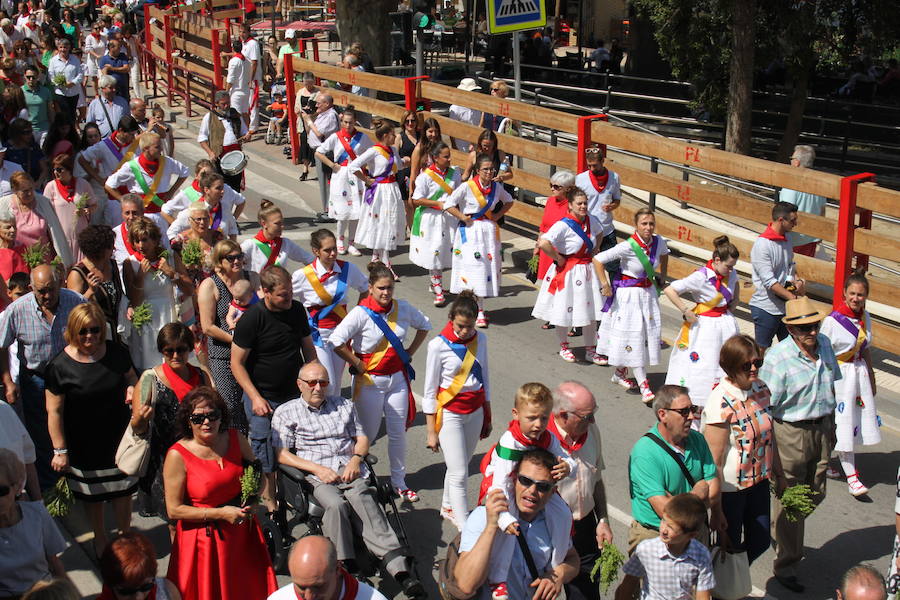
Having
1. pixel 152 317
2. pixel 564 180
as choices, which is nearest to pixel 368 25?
pixel 564 180

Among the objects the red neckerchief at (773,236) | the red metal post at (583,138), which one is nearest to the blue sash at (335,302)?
the red neckerchief at (773,236)

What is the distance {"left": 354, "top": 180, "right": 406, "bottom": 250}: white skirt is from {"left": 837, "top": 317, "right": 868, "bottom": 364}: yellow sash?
20.6ft

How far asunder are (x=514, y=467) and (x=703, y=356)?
396 centimetres

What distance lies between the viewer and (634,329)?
9.97 metres

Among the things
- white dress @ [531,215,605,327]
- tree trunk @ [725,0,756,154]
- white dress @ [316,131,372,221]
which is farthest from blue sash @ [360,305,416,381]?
tree trunk @ [725,0,756,154]

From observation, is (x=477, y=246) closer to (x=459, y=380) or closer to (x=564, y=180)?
(x=564, y=180)

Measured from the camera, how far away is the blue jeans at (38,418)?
294 inches

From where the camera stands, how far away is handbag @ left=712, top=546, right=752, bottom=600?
6.11 m

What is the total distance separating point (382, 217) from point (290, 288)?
19.0 feet

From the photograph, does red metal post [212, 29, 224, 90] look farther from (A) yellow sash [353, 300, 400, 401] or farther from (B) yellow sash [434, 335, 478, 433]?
(B) yellow sash [434, 335, 478, 433]

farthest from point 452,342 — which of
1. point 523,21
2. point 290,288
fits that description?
point 523,21

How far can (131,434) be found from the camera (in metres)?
6.55

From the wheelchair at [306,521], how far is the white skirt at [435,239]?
18.7 ft

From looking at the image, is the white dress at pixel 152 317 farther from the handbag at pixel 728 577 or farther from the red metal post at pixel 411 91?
the red metal post at pixel 411 91
